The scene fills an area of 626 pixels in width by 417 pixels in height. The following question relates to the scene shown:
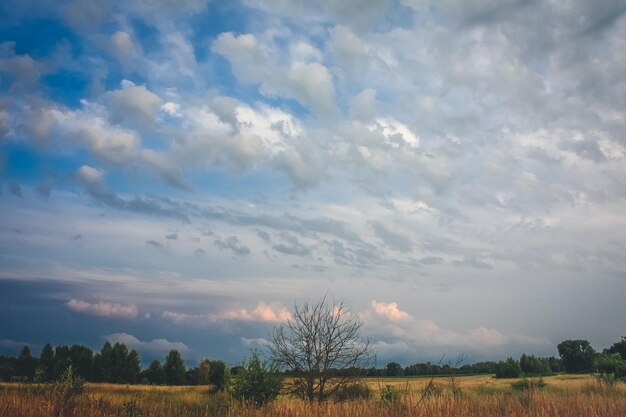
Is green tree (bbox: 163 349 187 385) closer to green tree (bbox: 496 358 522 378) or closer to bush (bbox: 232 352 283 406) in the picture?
green tree (bbox: 496 358 522 378)

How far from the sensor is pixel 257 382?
1870 centimetres

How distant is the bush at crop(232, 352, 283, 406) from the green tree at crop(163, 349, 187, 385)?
6634 centimetres

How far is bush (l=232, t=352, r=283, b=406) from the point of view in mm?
18422

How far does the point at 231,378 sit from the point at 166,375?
6717cm

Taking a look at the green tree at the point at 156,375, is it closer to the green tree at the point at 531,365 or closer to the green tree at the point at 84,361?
the green tree at the point at 84,361

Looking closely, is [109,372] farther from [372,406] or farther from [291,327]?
[372,406]

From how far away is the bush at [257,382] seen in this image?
18.4 meters

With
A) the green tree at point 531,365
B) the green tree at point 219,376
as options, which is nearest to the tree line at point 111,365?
the green tree at point 219,376

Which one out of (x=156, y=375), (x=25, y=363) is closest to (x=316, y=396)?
(x=156, y=375)

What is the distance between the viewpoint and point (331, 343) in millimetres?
19672

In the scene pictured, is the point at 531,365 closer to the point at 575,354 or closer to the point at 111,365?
the point at 575,354

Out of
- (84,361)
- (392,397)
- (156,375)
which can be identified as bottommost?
(156,375)

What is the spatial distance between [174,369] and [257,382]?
224ft

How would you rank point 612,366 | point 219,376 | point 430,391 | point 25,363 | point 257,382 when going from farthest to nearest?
point 25,363 < point 219,376 < point 612,366 < point 257,382 < point 430,391
